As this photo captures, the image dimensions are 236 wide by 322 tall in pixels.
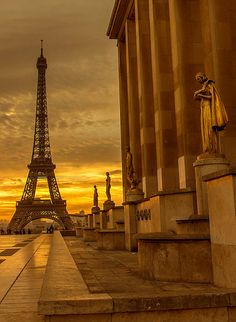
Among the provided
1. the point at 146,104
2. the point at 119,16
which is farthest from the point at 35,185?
the point at 146,104

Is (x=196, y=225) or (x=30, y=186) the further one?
(x=30, y=186)

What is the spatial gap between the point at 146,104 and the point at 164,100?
463cm

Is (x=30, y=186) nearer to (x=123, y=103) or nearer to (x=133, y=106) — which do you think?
(x=123, y=103)

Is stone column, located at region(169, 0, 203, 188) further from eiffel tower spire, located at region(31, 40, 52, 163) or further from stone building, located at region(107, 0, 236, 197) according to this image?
eiffel tower spire, located at region(31, 40, 52, 163)

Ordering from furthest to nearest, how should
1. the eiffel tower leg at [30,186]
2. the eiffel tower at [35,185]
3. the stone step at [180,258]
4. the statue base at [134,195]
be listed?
the eiffel tower leg at [30,186], the eiffel tower at [35,185], the statue base at [134,195], the stone step at [180,258]

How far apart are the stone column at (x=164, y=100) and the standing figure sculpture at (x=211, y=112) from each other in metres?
11.3

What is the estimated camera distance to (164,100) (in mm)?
24109

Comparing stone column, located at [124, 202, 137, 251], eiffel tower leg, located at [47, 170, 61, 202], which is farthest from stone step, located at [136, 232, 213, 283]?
eiffel tower leg, located at [47, 170, 61, 202]

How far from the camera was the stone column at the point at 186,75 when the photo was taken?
2009 centimetres

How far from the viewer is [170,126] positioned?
77.6ft

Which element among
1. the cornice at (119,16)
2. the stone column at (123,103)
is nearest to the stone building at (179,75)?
the stone column at (123,103)

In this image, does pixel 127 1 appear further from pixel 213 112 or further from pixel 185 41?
pixel 213 112

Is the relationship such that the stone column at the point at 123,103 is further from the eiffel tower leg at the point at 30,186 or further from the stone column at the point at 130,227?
the eiffel tower leg at the point at 30,186

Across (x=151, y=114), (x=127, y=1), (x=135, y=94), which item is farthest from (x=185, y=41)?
(x=127, y=1)
